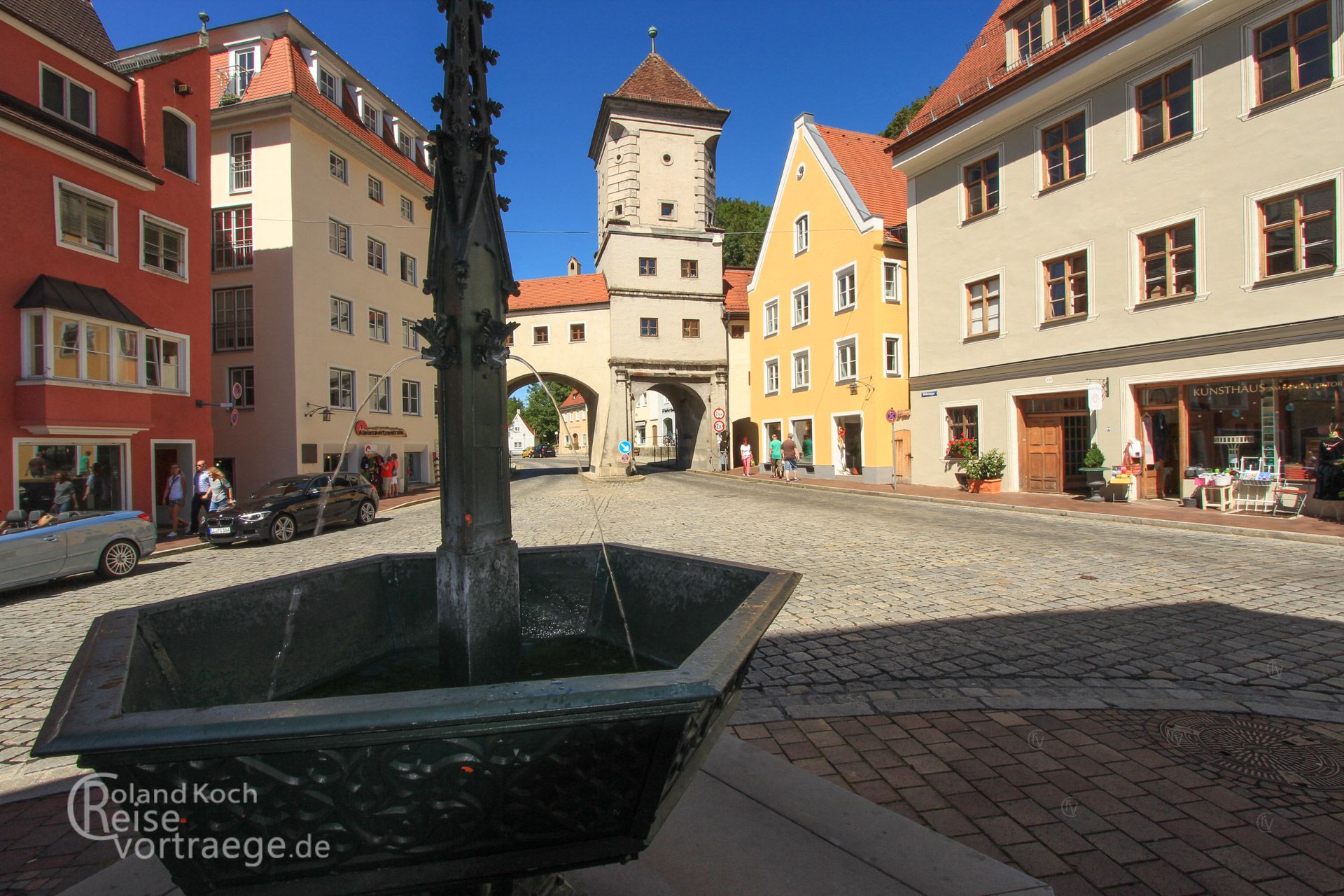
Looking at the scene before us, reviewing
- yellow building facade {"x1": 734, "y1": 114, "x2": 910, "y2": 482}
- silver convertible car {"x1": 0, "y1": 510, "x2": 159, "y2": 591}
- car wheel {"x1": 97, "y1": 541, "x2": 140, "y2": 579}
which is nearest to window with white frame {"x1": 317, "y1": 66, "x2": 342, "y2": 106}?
yellow building facade {"x1": 734, "y1": 114, "x2": 910, "y2": 482}

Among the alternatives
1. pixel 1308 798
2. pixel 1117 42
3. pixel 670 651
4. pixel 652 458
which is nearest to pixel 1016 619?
pixel 1308 798

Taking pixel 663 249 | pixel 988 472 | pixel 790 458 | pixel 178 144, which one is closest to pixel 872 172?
pixel 790 458

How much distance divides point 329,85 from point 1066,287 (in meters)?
27.7

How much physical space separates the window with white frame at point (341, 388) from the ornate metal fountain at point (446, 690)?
80.4 feet

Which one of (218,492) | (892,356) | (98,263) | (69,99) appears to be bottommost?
(218,492)

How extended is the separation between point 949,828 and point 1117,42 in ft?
67.0

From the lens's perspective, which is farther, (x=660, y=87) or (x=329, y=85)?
(x=660, y=87)

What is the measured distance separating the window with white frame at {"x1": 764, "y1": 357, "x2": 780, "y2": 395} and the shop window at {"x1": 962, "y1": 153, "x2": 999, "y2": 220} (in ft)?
45.8

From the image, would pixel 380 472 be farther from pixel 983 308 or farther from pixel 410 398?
pixel 983 308

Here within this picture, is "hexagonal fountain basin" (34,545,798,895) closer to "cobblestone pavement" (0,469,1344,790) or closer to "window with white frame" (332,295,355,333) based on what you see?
"cobblestone pavement" (0,469,1344,790)

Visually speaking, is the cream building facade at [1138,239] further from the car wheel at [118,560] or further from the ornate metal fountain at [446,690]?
the car wheel at [118,560]

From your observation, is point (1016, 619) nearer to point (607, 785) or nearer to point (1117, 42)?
point (607, 785)

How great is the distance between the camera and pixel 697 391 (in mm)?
42875

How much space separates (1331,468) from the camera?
43.4ft
